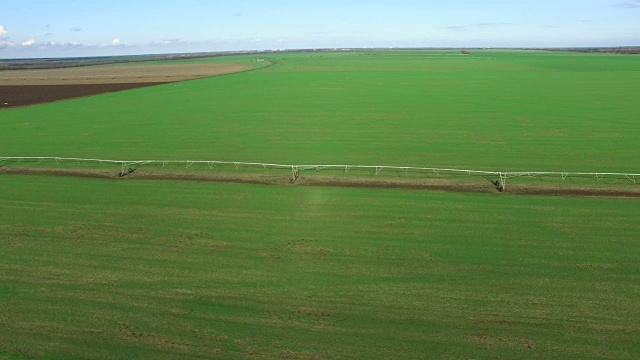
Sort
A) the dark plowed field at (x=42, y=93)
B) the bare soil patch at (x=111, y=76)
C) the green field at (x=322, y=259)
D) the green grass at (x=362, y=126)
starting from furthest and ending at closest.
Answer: the bare soil patch at (x=111, y=76)
the dark plowed field at (x=42, y=93)
the green grass at (x=362, y=126)
the green field at (x=322, y=259)

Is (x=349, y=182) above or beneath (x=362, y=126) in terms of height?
beneath

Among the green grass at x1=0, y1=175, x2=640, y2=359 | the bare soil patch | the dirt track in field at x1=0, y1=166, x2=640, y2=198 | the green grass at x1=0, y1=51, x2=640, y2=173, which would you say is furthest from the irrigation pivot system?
the bare soil patch

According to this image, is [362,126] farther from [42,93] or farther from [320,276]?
[42,93]

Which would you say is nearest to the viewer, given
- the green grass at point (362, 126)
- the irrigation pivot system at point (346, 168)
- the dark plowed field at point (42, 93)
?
the irrigation pivot system at point (346, 168)

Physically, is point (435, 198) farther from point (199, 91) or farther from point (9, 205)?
point (199, 91)

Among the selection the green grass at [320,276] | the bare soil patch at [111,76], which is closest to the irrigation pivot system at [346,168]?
the green grass at [320,276]

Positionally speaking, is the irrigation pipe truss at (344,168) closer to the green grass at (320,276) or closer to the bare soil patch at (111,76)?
the green grass at (320,276)

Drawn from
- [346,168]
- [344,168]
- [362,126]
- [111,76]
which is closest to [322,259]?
[346,168]
